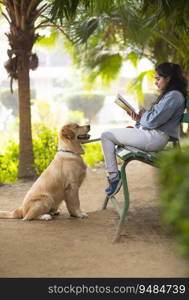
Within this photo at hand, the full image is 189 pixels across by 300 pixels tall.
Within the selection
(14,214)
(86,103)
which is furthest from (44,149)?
(86,103)

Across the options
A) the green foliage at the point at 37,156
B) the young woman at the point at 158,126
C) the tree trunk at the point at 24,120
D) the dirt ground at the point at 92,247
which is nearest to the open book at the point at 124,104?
the young woman at the point at 158,126

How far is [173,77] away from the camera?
5121mm

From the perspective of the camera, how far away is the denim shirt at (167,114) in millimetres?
4965

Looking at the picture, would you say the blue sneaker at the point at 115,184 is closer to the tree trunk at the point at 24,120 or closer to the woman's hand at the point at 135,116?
the woman's hand at the point at 135,116

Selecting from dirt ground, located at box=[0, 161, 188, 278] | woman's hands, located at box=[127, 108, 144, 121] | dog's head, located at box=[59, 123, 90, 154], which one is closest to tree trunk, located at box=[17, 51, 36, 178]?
dirt ground, located at box=[0, 161, 188, 278]

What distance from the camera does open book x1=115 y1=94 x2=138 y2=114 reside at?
17.3 ft

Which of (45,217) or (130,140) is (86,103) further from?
(130,140)

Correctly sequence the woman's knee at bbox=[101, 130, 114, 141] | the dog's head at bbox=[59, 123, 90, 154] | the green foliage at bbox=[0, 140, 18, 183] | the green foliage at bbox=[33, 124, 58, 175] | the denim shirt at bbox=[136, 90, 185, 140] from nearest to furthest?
1. the denim shirt at bbox=[136, 90, 185, 140]
2. the woman's knee at bbox=[101, 130, 114, 141]
3. the dog's head at bbox=[59, 123, 90, 154]
4. the green foliage at bbox=[0, 140, 18, 183]
5. the green foliage at bbox=[33, 124, 58, 175]

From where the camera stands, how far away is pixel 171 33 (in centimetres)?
901

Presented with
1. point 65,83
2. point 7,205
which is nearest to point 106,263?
point 7,205

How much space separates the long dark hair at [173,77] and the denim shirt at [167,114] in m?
0.08

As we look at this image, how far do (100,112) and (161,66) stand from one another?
1984 centimetres

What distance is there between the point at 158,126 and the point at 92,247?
50.9 inches

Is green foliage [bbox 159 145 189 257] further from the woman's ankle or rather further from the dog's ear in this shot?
the dog's ear
